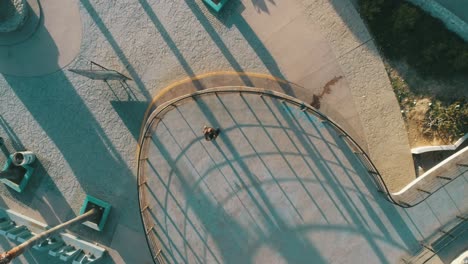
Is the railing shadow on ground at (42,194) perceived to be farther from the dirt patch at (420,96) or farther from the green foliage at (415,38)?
the green foliage at (415,38)

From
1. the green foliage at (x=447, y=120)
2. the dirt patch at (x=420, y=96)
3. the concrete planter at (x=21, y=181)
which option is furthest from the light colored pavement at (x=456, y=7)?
the concrete planter at (x=21, y=181)

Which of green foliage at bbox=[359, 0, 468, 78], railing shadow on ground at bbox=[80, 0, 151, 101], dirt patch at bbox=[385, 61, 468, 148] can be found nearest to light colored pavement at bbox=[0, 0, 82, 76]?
railing shadow on ground at bbox=[80, 0, 151, 101]

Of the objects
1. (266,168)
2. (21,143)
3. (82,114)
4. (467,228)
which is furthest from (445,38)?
(21,143)

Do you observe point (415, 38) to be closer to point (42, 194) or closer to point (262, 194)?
point (262, 194)

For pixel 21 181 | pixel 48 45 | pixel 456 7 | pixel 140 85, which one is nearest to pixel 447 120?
pixel 456 7

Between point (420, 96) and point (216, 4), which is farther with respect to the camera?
point (216, 4)

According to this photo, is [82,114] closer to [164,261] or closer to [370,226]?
[164,261]

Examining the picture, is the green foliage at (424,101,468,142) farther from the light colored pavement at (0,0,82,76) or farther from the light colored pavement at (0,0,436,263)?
the light colored pavement at (0,0,82,76)
